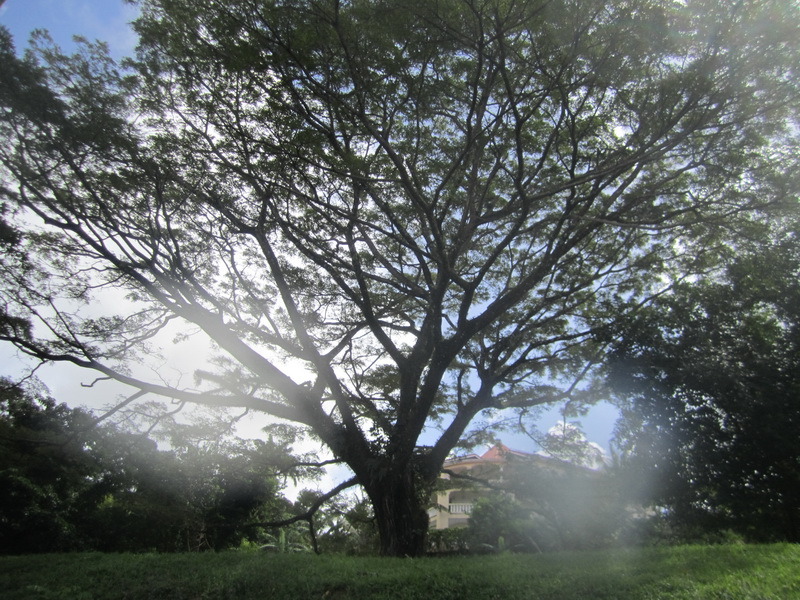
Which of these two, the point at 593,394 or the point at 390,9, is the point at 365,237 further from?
the point at 593,394

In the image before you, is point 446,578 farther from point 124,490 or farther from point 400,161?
point 124,490

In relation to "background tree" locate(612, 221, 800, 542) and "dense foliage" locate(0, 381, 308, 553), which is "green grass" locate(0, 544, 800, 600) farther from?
"dense foliage" locate(0, 381, 308, 553)

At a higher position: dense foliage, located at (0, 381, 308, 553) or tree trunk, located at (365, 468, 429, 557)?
dense foliage, located at (0, 381, 308, 553)

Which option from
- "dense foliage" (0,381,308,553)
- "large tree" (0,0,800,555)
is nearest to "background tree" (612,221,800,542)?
"large tree" (0,0,800,555)

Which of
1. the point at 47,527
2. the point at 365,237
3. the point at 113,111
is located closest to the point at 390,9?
the point at 365,237

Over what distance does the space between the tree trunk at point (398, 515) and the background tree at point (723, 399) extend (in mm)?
3442

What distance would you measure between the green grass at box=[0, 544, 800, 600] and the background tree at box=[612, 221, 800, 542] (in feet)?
5.14

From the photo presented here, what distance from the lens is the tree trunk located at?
7.60 meters

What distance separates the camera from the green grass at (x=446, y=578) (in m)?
4.17

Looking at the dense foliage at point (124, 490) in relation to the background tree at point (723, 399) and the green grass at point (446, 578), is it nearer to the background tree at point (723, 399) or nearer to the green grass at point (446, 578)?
the green grass at point (446, 578)

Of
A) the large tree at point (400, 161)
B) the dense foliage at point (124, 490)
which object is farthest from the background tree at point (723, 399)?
the dense foliage at point (124, 490)

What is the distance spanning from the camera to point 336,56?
22.0 ft

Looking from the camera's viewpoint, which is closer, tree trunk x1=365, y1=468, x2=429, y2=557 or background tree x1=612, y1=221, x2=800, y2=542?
background tree x1=612, y1=221, x2=800, y2=542

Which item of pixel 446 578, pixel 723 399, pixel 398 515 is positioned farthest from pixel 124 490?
pixel 723 399
